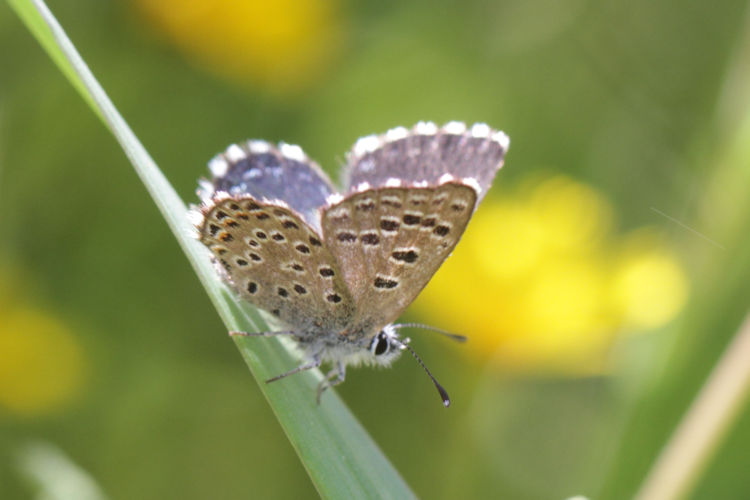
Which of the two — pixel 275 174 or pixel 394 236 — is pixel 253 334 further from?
pixel 275 174

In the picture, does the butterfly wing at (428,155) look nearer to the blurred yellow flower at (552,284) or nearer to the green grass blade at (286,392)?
the green grass blade at (286,392)

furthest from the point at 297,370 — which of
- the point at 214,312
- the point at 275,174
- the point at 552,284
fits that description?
the point at 552,284

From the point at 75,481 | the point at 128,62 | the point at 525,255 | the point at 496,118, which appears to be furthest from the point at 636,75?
the point at 75,481

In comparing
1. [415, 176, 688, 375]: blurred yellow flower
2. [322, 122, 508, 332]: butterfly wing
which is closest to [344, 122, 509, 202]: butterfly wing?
[322, 122, 508, 332]: butterfly wing

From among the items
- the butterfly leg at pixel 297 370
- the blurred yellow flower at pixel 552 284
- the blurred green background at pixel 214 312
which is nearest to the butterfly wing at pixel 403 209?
the butterfly leg at pixel 297 370

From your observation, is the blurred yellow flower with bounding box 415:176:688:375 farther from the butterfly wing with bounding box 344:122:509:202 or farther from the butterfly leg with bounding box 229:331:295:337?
the butterfly leg with bounding box 229:331:295:337
